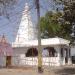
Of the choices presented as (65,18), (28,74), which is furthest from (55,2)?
(28,74)

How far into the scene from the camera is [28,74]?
30188mm

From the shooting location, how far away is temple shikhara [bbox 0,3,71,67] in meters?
43.8

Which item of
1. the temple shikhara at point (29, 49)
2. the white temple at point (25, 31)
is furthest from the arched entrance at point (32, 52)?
the white temple at point (25, 31)

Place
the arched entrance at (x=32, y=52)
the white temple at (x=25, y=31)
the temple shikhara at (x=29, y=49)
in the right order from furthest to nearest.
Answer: the white temple at (x=25, y=31)
the arched entrance at (x=32, y=52)
the temple shikhara at (x=29, y=49)

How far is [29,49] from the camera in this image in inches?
1845

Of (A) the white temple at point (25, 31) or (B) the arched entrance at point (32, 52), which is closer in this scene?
(B) the arched entrance at point (32, 52)

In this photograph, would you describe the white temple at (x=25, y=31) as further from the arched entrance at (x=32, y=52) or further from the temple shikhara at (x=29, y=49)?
the arched entrance at (x=32, y=52)

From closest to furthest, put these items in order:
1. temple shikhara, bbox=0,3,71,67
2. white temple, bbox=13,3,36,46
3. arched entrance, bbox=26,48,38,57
Result: temple shikhara, bbox=0,3,71,67 < arched entrance, bbox=26,48,38,57 < white temple, bbox=13,3,36,46

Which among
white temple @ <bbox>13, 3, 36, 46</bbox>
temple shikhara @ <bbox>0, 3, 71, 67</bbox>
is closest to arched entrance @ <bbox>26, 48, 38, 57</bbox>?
temple shikhara @ <bbox>0, 3, 71, 67</bbox>

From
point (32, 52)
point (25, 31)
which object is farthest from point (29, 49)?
point (25, 31)

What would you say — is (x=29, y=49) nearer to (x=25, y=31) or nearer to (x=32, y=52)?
(x=32, y=52)

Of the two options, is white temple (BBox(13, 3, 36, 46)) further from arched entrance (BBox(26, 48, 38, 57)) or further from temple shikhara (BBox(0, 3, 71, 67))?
arched entrance (BBox(26, 48, 38, 57))

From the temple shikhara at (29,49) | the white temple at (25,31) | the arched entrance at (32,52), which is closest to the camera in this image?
the temple shikhara at (29,49)

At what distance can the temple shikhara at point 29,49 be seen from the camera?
43.8 meters
